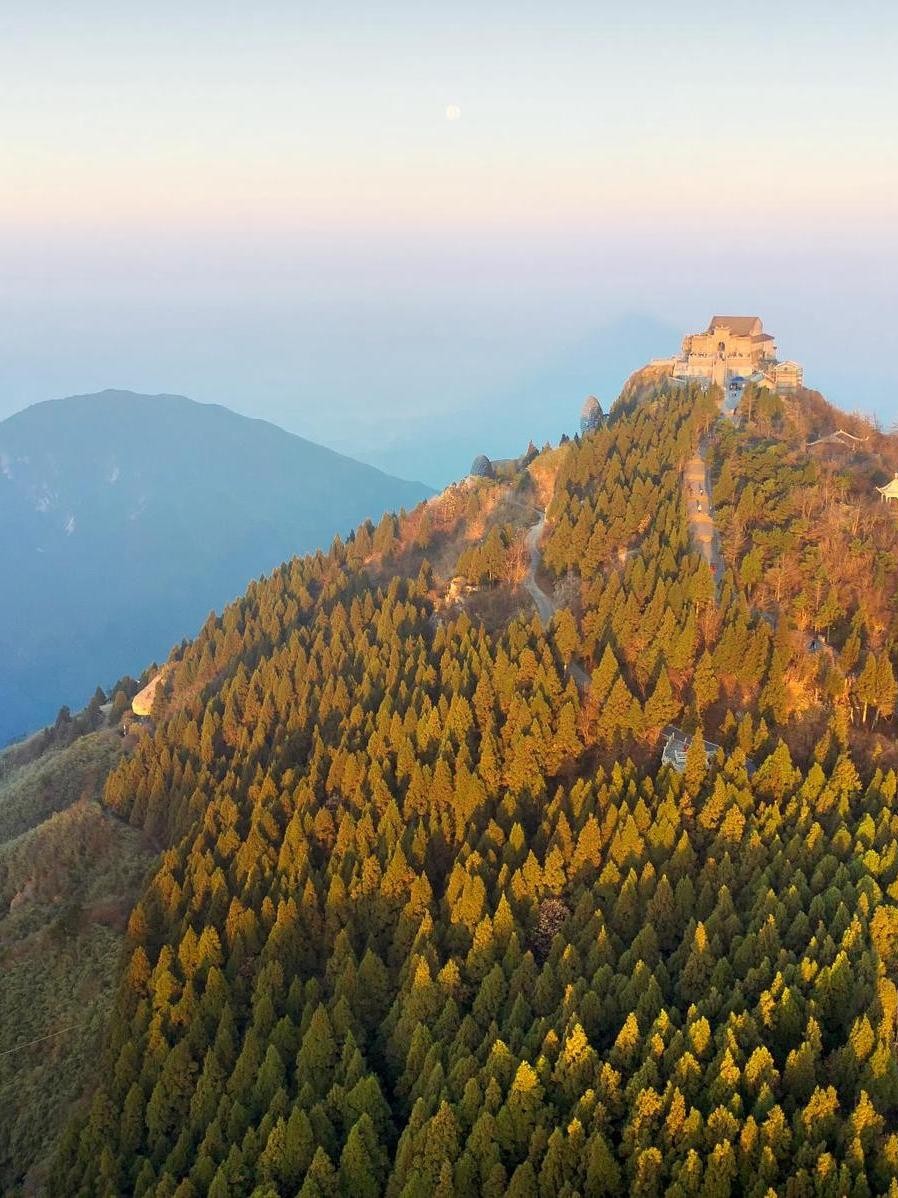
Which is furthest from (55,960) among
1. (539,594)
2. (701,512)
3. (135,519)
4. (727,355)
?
(135,519)

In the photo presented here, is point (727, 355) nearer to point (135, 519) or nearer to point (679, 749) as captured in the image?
point (679, 749)

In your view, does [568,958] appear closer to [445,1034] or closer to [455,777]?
[445,1034]

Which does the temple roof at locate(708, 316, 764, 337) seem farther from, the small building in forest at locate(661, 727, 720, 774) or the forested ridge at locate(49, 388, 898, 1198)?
the small building in forest at locate(661, 727, 720, 774)

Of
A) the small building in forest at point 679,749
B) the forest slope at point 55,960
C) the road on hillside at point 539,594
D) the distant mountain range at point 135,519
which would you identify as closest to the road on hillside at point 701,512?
the road on hillside at point 539,594

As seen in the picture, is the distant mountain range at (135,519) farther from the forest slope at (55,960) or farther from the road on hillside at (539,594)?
the road on hillside at (539,594)

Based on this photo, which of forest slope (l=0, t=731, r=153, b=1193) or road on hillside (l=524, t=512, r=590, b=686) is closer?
forest slope (l=0, t=731, r=153, b=1193)

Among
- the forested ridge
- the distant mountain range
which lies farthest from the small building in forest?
the distant mountain range
